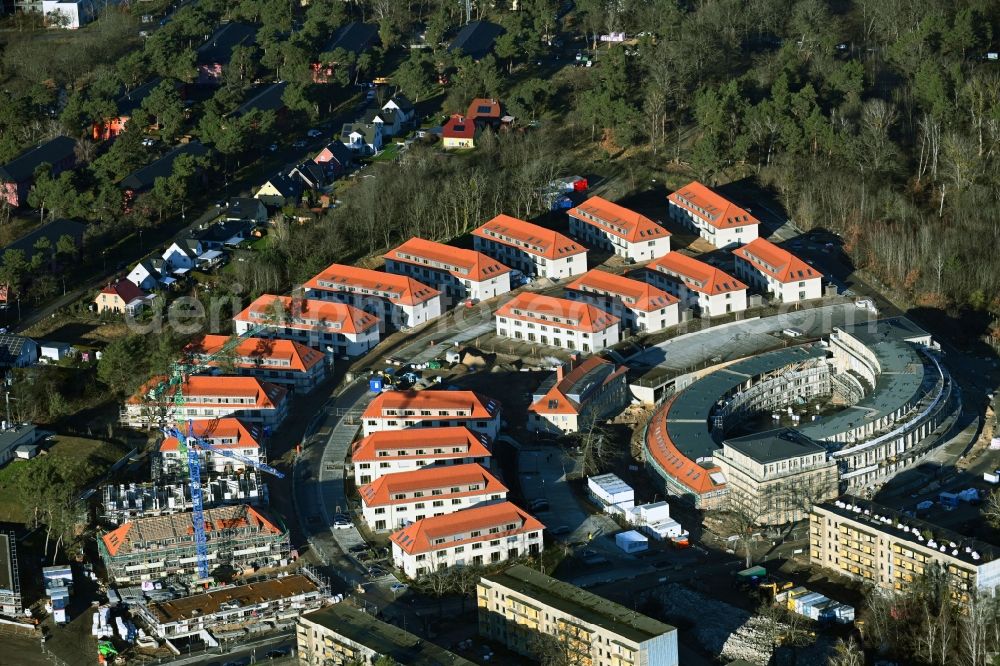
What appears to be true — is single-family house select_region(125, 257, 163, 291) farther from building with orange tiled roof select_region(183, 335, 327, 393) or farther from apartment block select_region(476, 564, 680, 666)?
apartment block select_region(476, 564, 680, 666)

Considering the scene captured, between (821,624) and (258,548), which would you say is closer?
(821,624)

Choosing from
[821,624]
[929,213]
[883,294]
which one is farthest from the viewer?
[929,213]

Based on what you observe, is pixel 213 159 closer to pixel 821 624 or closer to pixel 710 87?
pixel 710 87

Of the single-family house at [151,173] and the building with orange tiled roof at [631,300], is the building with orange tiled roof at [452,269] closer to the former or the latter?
the building with orange tiled roof at [631,300]

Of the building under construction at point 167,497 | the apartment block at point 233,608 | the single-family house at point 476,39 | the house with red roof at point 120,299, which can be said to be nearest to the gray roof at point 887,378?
the apartment block at point 233,608

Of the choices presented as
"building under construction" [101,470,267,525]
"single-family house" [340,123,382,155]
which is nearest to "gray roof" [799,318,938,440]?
"building under construction" [101,470,267,525]

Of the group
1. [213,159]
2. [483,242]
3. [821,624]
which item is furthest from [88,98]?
[821,624]

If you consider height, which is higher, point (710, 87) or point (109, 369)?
point (710, 87)
